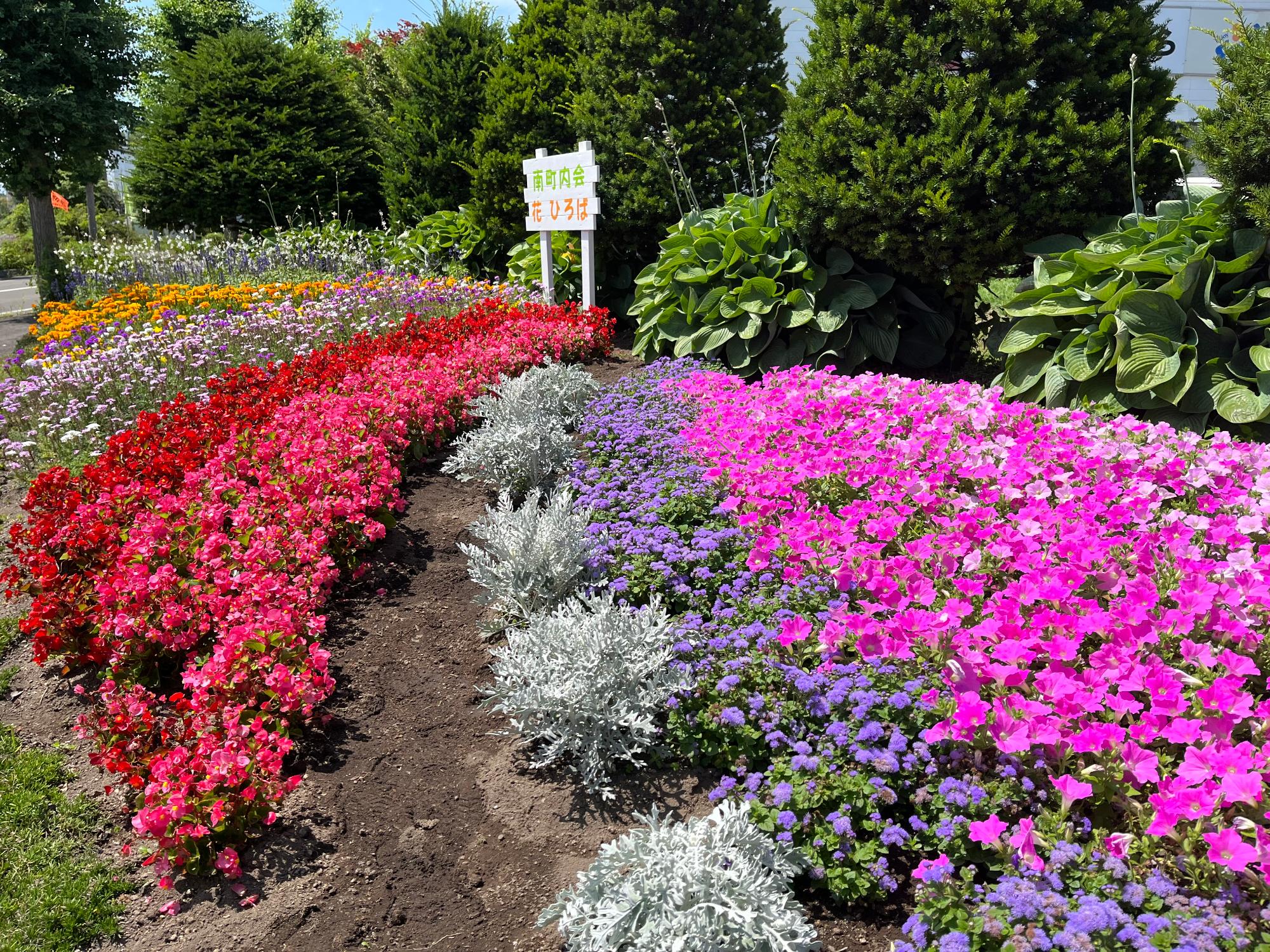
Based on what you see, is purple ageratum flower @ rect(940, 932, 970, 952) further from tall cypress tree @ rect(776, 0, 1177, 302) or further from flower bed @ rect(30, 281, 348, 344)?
flower bed @ rect(30, 281, 348, 344)

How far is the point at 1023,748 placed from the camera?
1.96 m

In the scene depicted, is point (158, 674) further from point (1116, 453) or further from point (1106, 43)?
point (1106, 43)

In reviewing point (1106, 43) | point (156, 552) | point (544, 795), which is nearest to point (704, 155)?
point (1106, 43)

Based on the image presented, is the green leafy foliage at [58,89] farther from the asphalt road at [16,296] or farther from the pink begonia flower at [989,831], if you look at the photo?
the pink begonia flower at [989,831]

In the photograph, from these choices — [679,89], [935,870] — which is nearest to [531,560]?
[935,870]

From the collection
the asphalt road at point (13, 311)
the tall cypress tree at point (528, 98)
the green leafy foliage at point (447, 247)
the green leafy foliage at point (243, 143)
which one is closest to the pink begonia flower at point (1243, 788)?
the tall cypress tree at point (528, 98)

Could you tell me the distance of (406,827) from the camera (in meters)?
2.43

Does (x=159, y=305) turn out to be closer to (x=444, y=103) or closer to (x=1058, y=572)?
(x=444, y=103)

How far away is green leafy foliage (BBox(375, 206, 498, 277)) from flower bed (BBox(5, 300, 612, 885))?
499cm

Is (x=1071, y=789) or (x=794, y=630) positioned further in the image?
(x=794, y=630)

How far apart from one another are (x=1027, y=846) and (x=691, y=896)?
2.36 feet

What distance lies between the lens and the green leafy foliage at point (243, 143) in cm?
1235

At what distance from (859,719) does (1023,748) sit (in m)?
0.39

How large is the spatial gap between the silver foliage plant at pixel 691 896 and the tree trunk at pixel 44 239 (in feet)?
43.7
